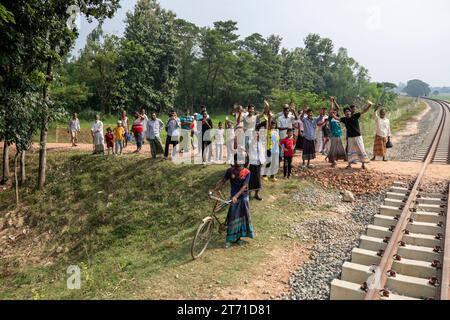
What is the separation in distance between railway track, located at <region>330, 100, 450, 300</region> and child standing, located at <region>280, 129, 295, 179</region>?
10.4ft

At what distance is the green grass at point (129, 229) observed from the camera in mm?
6422

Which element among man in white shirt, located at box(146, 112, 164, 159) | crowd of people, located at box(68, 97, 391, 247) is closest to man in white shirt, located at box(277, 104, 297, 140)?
crowd of people, located at box(68, 97, 391, 247)

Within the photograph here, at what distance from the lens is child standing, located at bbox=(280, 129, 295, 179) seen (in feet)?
36.3

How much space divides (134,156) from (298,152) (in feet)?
22.6

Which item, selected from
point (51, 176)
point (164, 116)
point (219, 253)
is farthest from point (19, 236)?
point (164, 116)

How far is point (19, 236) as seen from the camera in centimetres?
1220

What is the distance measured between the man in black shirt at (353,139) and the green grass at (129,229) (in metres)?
2.20

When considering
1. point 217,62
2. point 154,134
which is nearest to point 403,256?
point 154,134

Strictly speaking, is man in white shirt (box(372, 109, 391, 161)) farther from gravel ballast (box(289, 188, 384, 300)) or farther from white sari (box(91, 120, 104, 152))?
white sari (box(91, 120, 104, 152))

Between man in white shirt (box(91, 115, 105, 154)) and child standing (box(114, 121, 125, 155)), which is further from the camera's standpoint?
man in white shirt (box(91, 115, 105, 154))

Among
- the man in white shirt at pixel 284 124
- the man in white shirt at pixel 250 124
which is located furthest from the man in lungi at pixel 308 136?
the man in white shirt at pixel 250 124

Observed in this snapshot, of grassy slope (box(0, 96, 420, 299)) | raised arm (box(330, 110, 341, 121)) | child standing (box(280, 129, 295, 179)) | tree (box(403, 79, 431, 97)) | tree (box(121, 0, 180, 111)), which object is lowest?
grassy slope (box(0, 96, 420, 299))

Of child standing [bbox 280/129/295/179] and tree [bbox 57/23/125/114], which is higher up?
tree [bbox 57/23/125/114]

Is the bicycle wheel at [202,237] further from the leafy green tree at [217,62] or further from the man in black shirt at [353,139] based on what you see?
the leafy green tree at [217,62]
